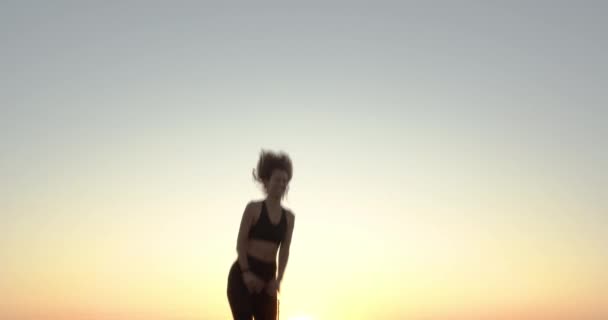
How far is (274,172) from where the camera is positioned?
9508 millimetres

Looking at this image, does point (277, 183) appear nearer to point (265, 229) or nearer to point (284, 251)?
point (265, 229)

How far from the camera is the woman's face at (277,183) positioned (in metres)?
9.51

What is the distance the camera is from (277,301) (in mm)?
9594

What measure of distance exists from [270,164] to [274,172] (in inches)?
3.1

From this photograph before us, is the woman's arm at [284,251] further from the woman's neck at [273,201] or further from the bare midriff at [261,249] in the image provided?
the woman's neck at [273,201]

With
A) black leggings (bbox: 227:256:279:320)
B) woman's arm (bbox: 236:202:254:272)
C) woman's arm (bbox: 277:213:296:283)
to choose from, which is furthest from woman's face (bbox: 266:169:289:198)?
black leggings (bbox: 227:256:279:320)

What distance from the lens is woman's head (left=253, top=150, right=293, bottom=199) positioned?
31.2 feet

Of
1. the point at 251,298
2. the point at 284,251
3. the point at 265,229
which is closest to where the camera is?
the point at 251,298

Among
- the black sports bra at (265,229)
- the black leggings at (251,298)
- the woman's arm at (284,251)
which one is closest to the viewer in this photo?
the black leggings at (251,298)

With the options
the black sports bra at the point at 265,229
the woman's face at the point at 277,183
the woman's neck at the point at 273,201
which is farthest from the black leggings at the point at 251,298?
the woman's face at the point at 277,183

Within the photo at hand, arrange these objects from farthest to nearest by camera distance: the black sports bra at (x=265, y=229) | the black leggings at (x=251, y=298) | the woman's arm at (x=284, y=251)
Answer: the woman's arm at (x=284, y=251) → the black sports bra at (x=265, y=229) → the black leggings at (x=251, y=298)

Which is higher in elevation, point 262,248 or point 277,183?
point 277,183

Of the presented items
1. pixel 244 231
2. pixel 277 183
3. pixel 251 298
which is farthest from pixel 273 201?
pixel 251 298

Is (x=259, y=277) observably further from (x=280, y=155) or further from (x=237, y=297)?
(x=280, y=155)
